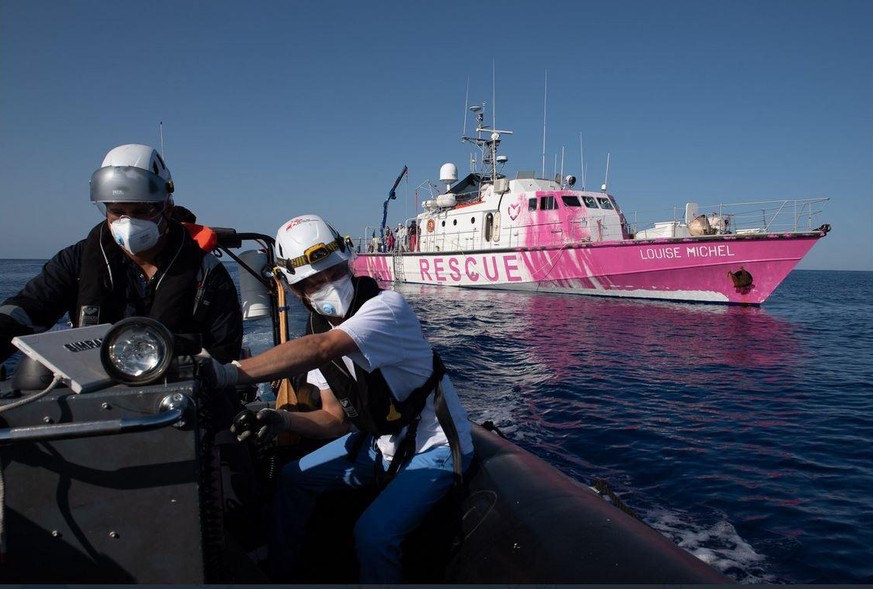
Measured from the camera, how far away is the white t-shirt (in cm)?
220

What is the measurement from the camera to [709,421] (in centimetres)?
676

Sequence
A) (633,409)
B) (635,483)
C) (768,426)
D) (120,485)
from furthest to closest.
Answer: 1. (633,409)
2. (768,426)
3. (635,483)
4. (120,485)

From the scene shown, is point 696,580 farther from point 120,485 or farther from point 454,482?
point 120,485

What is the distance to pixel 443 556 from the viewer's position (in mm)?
2432

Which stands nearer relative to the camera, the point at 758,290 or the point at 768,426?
the point at 768,426

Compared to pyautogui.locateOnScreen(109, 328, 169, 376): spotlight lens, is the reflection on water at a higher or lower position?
lower

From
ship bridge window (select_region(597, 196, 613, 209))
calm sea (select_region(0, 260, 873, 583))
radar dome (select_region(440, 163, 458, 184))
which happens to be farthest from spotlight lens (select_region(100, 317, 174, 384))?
radar dome (select_region(440, 163, 458, 184))

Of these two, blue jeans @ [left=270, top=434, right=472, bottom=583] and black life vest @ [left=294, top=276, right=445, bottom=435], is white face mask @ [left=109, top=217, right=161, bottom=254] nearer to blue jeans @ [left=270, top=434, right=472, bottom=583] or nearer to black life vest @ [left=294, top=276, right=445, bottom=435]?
black life vest @ [left=294, top=276, right=445, bottom=435]

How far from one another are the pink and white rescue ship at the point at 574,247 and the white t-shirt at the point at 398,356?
55.1 feet

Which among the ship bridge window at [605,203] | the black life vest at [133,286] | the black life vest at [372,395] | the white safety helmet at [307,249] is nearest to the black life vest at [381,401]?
the black life vest at [372,395]

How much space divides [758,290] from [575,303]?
6326 millimetres

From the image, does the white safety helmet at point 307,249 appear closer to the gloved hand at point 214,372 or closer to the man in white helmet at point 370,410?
the man in white helmet at point 370,410

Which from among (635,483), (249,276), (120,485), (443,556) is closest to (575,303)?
(635,483)

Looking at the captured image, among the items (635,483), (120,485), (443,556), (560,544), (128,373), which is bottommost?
(635,483)
